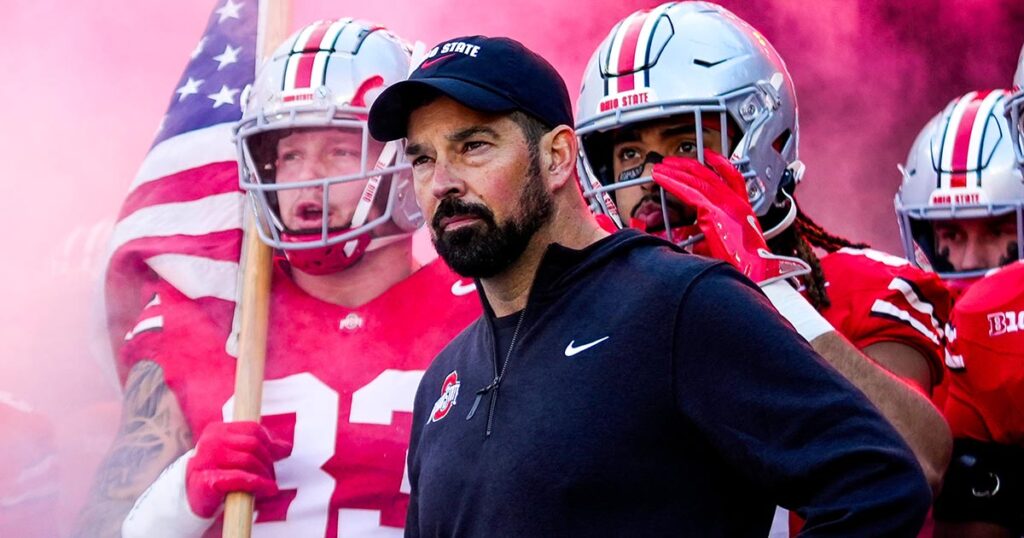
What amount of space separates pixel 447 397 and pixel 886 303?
1.11m

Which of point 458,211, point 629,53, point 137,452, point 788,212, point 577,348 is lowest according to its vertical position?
point 137,452

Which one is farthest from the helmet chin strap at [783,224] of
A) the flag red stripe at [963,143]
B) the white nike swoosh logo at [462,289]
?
the flag red stripe at [963,143]

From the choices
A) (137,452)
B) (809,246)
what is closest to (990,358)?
(809,246)

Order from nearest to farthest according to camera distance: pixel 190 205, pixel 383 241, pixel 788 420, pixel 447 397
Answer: pixel 788 420 < pixel 447 397 < pixel 383 241 < pixel 190 205

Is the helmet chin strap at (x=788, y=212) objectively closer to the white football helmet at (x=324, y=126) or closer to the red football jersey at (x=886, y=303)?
the red football jersey at (x=886, y=303)

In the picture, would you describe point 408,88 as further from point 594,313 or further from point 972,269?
point 972,269

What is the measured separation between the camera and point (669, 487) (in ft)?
6.43

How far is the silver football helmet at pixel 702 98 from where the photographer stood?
10.5 feet

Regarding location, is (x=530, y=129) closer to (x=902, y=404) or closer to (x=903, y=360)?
(x=902, y=404)

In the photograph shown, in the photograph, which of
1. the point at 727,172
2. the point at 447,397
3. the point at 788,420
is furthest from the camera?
the point at 727,172

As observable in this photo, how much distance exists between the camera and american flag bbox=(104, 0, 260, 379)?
3.89 m

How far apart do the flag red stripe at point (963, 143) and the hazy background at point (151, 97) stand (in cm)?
63

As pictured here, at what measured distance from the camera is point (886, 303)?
302 centimetres

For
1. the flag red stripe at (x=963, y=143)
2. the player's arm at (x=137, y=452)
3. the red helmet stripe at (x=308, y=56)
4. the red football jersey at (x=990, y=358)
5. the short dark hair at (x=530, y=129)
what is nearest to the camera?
the short dark hair at (x=530, y=129)
